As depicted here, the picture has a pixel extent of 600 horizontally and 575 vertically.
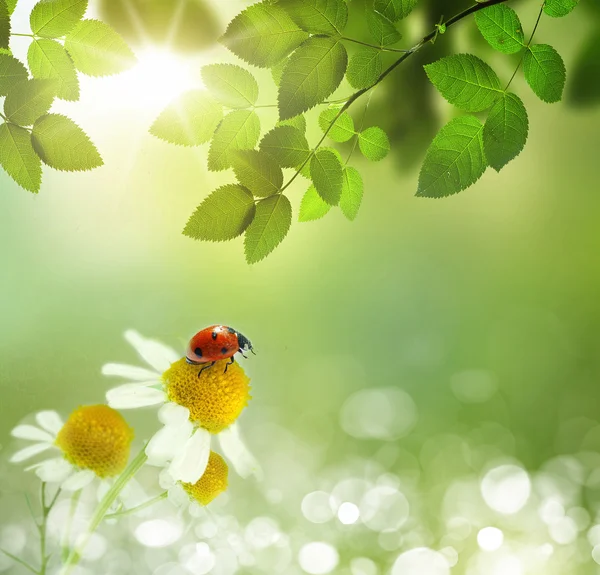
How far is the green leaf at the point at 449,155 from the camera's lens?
298 millimetres

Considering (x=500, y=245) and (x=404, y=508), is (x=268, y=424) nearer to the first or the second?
(x=404, y=508)

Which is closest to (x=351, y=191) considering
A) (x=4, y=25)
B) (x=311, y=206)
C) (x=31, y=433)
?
(x=311, y=206)

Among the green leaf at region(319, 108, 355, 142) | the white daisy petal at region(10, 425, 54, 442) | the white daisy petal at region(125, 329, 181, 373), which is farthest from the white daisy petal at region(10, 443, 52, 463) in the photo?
the green leaf at region(319, 108, 355, 142)

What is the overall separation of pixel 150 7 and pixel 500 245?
0.47 metres

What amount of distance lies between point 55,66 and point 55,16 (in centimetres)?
3

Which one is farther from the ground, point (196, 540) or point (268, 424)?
point (268, 424)

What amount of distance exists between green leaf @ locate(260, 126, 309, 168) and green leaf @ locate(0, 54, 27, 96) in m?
0.15

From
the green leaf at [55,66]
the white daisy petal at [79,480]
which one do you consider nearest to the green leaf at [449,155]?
the green leaf at [55,66]

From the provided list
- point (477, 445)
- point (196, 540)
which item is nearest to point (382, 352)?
point (477, 445)

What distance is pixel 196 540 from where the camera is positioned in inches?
20.2

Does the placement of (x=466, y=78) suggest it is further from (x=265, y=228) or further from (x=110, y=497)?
(x=110, y=497)

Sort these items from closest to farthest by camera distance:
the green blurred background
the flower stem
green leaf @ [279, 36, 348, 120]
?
1. green leaf @ [279, 36, 348, 120]
2. the flower stem
3. the green blurred background

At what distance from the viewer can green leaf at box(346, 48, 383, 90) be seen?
0.31 m

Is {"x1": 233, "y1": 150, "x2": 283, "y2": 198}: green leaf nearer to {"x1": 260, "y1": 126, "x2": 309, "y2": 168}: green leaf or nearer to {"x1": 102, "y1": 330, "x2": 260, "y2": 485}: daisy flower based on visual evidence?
{"x1": 260, "y1": 126, "x2": 309, "y2": 168}: green leaf
